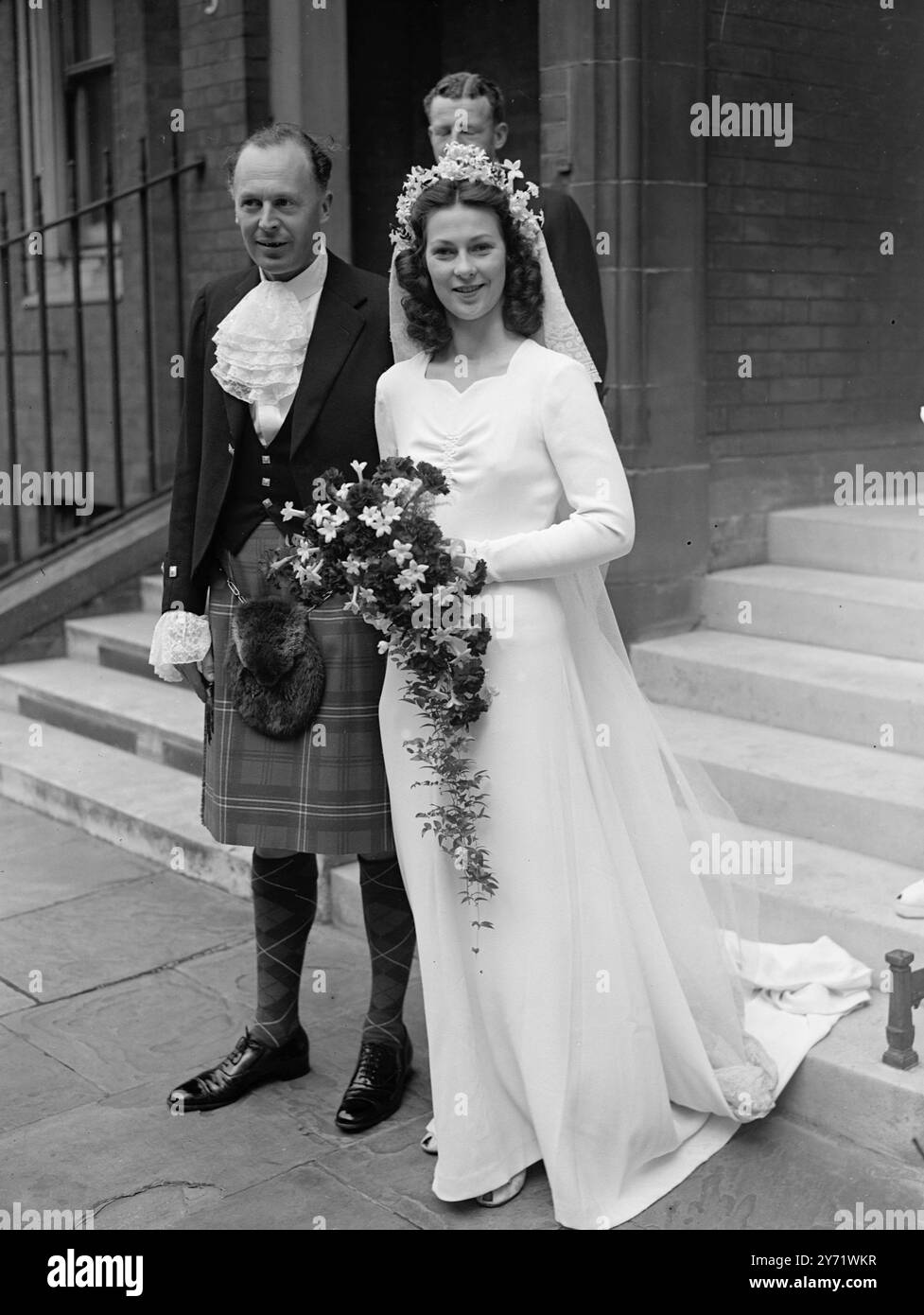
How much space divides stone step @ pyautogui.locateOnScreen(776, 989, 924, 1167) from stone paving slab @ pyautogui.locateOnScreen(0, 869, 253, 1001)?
1943mm

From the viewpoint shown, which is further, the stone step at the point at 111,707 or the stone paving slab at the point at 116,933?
the stone step at the point at 111,707

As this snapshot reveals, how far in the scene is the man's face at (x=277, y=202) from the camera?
10.3 feet

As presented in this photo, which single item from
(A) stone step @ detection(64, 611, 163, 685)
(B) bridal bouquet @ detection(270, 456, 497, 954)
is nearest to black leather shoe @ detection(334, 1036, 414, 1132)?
(B) bridal bouquet @ detection(270, 456, 497, 954)

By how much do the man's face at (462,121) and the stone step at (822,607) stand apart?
6.39ft

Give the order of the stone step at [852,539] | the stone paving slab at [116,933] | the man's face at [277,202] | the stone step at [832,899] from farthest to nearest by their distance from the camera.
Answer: the stone step at [852,539], the stone paving slab at [116,933], the stone step at [832,899], the man's face at [277,202]

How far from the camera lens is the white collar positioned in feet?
10.9

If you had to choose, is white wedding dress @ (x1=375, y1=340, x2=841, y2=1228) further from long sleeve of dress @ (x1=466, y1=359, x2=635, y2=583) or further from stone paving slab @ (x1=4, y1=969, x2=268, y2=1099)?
stone paving slab @ (x1=4, y1=969, x2=268, y2=1099)

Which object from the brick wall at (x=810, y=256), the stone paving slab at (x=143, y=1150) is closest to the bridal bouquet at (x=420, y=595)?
the stone paving slab at (x=143, y=1150)

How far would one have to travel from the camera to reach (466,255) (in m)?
2.95

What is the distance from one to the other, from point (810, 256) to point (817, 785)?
8.25 feet

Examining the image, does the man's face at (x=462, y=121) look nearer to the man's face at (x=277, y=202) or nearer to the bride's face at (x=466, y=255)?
the man's face at (x=277, y=202)

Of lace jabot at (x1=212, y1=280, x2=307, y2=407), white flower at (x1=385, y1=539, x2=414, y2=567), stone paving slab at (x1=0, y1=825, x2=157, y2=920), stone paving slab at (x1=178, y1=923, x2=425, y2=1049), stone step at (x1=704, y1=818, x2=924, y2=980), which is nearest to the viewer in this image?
white flower at (x1=385, y1=539, x2=414, y2=567)

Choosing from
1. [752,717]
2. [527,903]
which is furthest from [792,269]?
[527,903]

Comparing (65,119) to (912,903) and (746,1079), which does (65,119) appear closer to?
(912,903)
